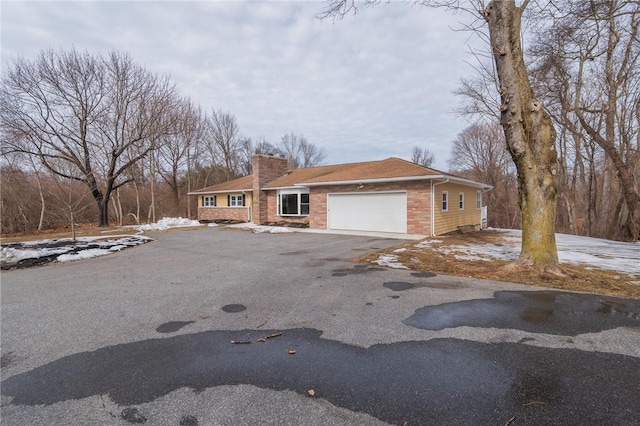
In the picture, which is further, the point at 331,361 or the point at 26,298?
the point at 26,298

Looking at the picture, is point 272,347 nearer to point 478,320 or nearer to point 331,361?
point 331,361

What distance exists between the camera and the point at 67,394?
8.38ft

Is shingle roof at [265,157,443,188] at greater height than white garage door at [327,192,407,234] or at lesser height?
greater

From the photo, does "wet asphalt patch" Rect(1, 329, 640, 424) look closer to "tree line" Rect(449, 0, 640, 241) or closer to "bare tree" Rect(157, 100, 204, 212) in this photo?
"tree line" Rect(449, 0, 640, 241)

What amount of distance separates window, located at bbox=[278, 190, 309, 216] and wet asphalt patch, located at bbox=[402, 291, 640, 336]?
13286 mm

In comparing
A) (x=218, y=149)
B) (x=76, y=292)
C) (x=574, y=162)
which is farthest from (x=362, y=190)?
(x=218, y=149)

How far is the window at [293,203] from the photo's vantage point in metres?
17.6

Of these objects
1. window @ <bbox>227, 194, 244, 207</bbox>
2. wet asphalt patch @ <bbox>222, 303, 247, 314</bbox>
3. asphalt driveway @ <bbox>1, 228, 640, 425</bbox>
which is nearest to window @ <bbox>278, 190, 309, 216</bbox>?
window @ <bbox>227, 194, 244, 207</bbox>

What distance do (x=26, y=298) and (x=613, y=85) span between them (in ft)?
68.0

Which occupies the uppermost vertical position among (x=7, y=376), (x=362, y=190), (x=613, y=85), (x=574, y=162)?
(x=613, y=85)

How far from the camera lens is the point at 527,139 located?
20.4 ft

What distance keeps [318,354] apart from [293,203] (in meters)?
15.3

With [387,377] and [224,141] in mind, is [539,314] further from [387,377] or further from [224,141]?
[224,141]

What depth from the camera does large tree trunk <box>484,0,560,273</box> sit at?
243 inches
